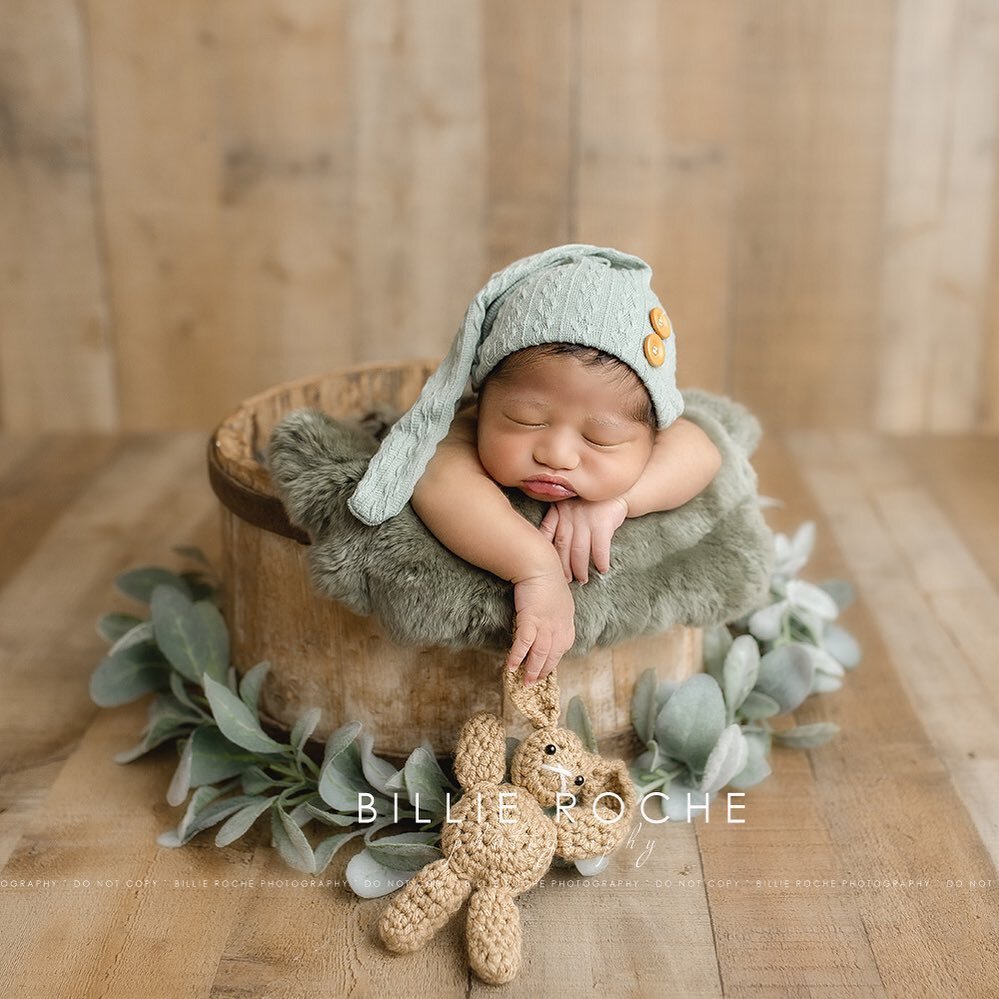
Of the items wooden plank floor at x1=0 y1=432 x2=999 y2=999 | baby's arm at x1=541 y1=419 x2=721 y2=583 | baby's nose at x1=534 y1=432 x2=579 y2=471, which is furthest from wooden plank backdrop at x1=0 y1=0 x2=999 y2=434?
baby's nose at x1=534 y1=432 x2=579 y2=471

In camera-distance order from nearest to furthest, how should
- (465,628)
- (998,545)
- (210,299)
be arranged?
1. (465,628)
2. (998,545)
3. (210,299)

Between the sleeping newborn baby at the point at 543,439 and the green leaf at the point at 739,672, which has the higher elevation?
the sleeping newborn baby at the point at 543,439

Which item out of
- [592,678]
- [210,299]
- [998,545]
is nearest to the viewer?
[592,678]

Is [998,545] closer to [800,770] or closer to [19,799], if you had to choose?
[800,770]

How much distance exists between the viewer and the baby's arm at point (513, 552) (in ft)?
3.71

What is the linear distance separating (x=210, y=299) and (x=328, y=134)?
381mm

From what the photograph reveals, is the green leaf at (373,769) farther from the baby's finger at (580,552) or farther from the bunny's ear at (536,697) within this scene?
the baby's finger at (580,552)

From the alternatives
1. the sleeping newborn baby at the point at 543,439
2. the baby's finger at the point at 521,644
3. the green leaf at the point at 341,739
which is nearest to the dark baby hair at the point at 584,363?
the sleeping newborn baby at the point at 543,439

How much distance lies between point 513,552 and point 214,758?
1.31 ft

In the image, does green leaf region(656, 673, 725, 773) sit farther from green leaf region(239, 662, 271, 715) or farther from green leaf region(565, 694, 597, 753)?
green leaf region(239, 662, 271, 715)

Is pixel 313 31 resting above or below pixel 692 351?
above

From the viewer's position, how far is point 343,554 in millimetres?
1172

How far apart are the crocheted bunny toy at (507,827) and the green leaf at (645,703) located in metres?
0.12

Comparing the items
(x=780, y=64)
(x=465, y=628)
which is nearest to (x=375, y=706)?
(x=465, y=628)
